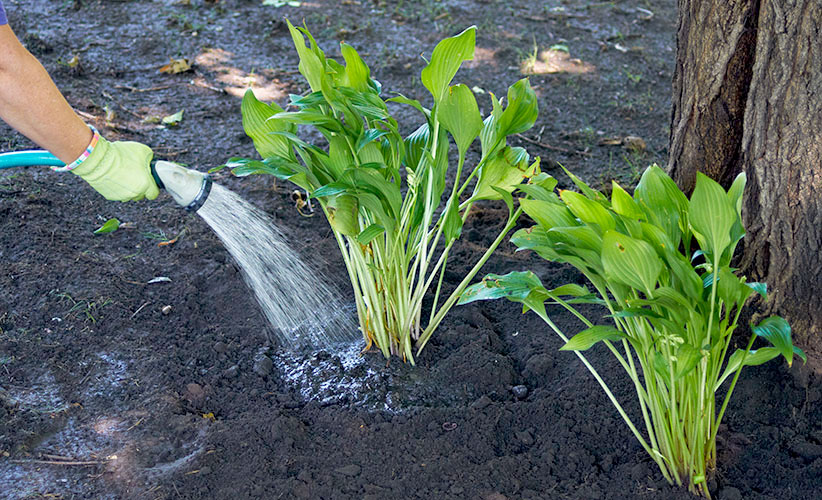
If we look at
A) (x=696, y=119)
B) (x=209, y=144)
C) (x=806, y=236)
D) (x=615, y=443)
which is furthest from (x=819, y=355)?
(x=209, y=144)

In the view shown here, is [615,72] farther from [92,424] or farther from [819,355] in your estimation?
[92,424]

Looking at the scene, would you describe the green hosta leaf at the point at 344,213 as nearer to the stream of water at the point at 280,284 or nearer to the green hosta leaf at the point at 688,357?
the stream of water at the point at 280,284

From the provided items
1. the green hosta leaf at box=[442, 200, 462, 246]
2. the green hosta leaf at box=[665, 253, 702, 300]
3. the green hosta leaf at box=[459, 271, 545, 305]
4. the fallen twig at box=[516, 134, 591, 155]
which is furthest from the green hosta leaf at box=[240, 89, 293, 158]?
the fallen twig at box=[516, 134, 591, 155]

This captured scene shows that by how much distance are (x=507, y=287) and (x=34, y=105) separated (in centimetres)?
138

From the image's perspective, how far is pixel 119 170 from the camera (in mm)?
2221

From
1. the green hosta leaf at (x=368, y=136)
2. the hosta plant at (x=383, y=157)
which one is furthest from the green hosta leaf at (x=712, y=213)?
the green hosta leaf at (x=368, y=136)

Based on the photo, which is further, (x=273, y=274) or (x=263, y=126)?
(x=273, y=274)

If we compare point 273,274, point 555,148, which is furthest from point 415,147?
point 555,148

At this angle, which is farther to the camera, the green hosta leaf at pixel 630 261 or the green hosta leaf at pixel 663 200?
the green hosta leaf at pixel 663 200

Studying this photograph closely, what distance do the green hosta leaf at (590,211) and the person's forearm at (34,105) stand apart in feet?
4.70

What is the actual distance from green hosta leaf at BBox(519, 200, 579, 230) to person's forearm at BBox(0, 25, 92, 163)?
4.40 feet

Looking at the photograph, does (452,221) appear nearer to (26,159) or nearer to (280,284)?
(280,284)

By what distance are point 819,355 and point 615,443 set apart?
61cm

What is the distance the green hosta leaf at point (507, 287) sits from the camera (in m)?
1.71
